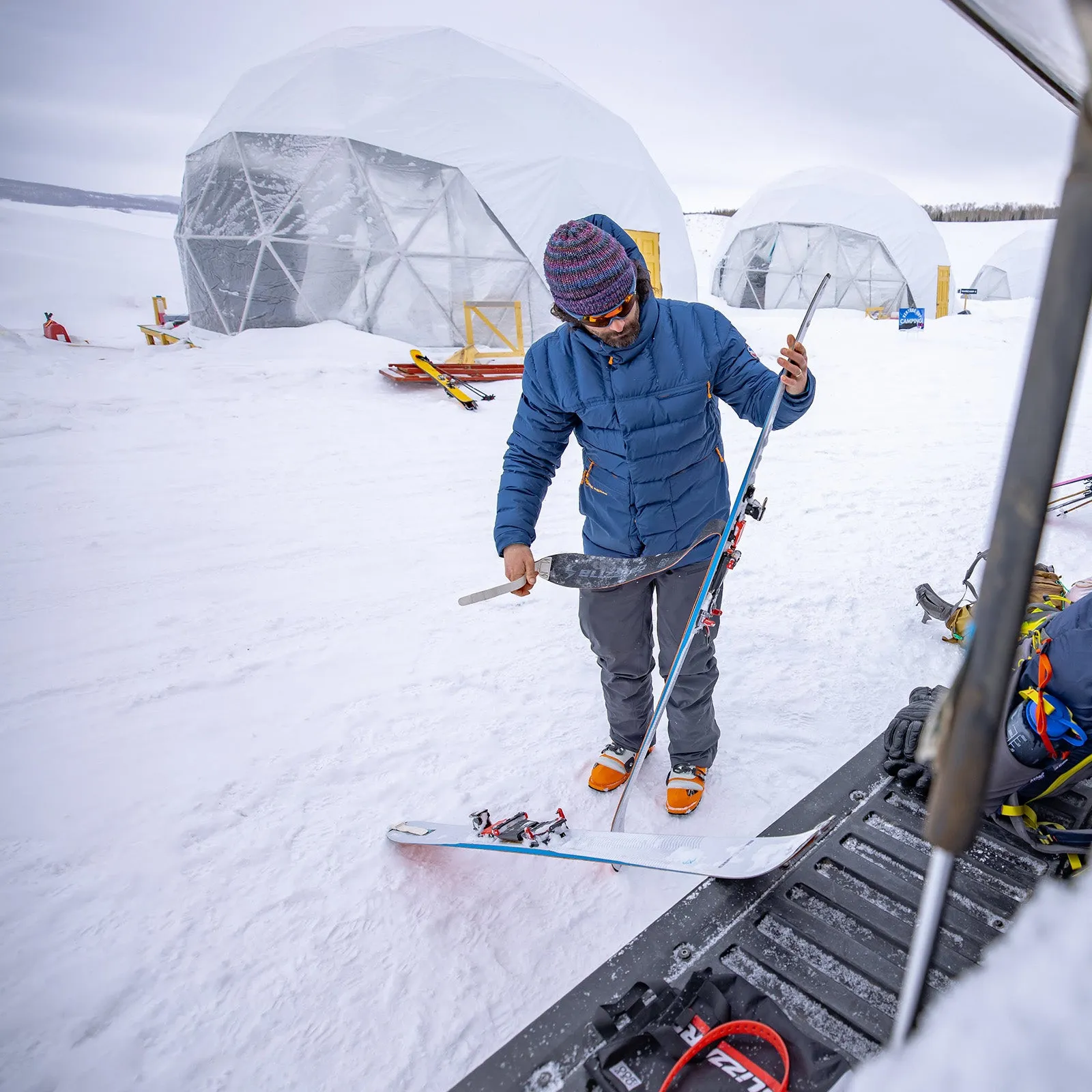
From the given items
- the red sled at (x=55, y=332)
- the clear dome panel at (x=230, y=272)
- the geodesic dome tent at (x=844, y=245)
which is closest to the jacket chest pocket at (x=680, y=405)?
the clear dome panel at (x=230, y=272)

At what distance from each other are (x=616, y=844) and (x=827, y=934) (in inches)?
27.9

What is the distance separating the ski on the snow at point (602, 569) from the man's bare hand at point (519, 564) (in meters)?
0.02

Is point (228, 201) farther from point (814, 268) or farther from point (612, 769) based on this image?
point (814, 268)

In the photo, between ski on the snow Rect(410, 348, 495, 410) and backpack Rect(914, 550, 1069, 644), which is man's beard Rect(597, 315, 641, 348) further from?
ski on the snow Rect(410, 348, 495, 410)

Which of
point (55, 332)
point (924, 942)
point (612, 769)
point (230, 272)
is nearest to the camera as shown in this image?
point (924, 942)

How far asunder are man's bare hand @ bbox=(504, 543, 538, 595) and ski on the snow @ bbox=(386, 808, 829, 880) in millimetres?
800

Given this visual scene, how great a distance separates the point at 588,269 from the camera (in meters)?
2.02

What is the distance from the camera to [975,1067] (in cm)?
47

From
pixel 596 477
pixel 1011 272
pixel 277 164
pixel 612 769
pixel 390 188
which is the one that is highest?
pixel 1011 272

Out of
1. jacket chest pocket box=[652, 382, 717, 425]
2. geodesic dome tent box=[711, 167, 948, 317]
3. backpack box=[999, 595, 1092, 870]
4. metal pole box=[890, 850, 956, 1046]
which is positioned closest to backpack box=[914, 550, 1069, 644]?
backpack box=[999, 595, 1092, 870]

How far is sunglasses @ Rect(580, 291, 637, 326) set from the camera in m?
2.10

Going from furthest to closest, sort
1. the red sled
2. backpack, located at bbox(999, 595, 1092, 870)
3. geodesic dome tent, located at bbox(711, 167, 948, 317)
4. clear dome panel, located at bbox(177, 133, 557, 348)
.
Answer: geodesic dome tent, located at bbox(711, 167, 948, 317)
the red sled
clear dome panel, located at bbox(177, 133, 557, 348)
backpack, located at bbox(999, 595, 1092, 870)

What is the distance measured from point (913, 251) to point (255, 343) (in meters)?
18.0

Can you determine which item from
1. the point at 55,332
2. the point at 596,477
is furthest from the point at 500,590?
the point at 55,332
